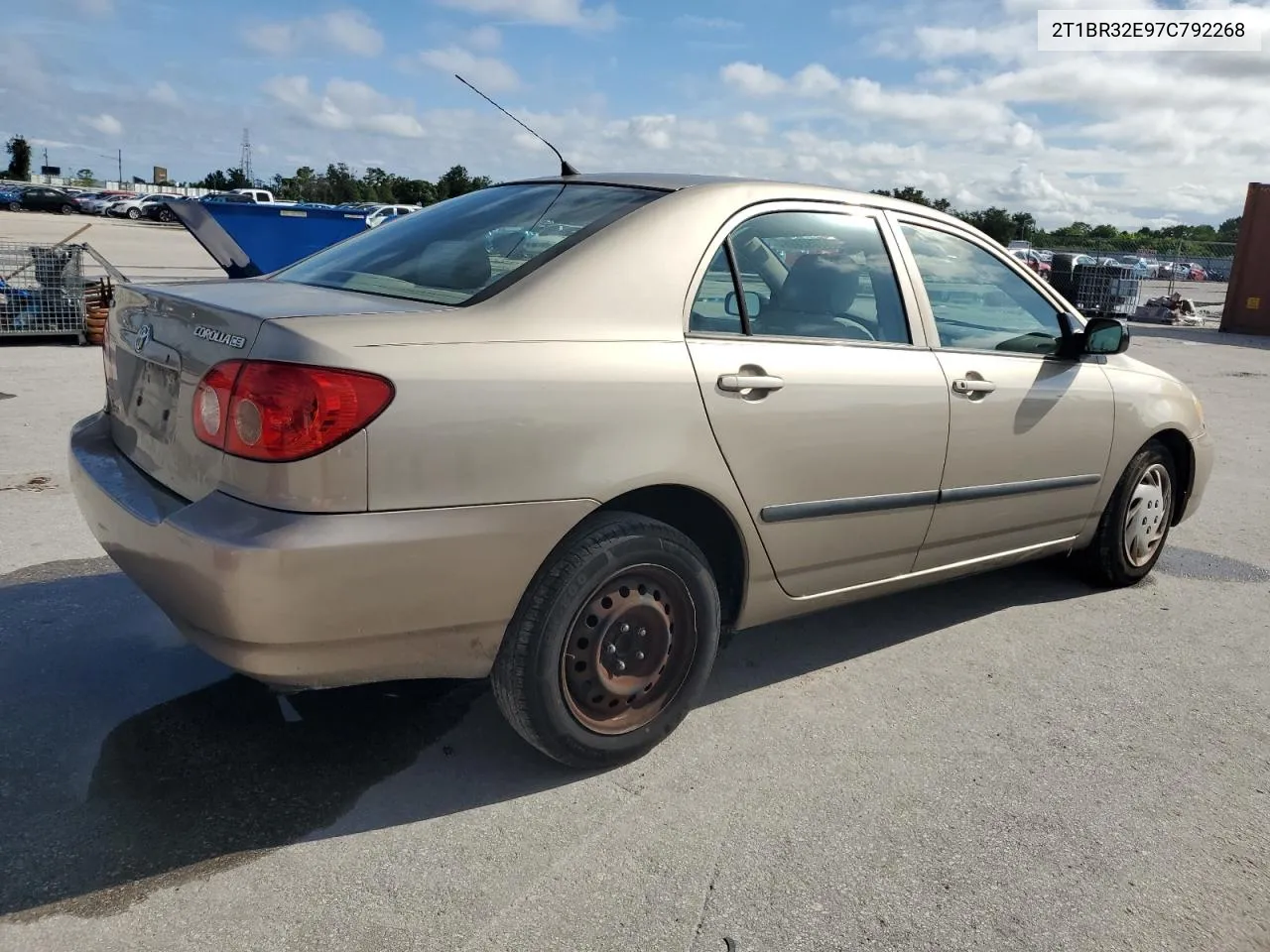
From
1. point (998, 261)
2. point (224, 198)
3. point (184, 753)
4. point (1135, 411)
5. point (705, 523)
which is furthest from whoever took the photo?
point (224, 198)

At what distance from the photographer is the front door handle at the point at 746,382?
2908 millimetres

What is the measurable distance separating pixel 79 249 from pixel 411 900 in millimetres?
10316

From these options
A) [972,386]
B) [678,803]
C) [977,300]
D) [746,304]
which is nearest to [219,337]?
[746,304]

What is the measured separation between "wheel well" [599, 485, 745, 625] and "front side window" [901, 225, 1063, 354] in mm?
1172

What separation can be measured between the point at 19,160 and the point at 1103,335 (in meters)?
111

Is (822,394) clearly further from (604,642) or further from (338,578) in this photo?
(338,578)

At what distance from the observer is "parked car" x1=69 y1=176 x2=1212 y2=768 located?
235 cm

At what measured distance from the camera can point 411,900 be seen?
234 centimetres

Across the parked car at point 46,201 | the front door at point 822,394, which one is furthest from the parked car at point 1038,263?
the parked car at point 46,201

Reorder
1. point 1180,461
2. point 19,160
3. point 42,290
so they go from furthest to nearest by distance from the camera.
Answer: point 19,160 → point 42,290 → point 1180,461

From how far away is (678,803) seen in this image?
280 centimetres

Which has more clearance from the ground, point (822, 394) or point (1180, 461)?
point (822, 394)

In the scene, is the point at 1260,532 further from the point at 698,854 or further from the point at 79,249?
the point at 79,249

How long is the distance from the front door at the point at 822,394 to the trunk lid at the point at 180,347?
3.03 feet
